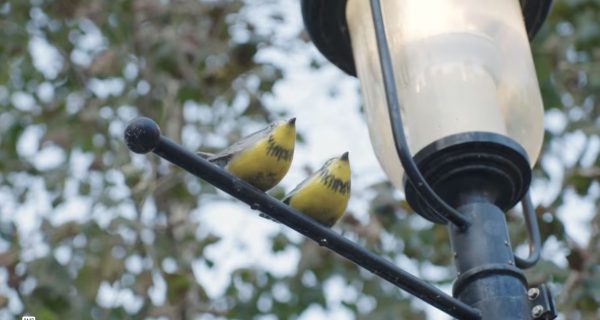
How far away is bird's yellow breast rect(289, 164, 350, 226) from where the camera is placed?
5.10 ft

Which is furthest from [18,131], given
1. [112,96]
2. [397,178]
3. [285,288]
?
[397,178]

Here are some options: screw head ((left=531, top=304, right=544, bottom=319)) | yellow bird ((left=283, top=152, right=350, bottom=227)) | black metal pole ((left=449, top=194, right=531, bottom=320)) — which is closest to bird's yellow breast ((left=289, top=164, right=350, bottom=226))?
yellow bird ((left=283, top=152, right=350, bottom=227))

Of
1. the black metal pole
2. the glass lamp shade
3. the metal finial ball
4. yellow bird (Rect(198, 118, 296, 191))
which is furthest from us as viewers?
the glass lamp shade

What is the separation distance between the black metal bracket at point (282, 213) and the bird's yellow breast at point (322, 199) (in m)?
0.02

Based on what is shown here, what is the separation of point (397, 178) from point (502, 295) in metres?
0.35

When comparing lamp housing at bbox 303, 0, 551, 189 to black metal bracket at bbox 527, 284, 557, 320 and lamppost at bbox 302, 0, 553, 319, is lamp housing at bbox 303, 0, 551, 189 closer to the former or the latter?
lamppost at bbox 302, 0, 553, 319

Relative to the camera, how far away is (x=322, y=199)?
5.10 ft

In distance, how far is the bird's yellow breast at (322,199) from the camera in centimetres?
155

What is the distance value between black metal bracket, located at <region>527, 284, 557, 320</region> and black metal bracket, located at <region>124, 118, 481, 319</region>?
0.41 ft

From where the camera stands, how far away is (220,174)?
4.83 ft

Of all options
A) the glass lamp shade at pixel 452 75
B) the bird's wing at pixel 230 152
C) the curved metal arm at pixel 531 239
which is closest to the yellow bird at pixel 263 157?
the bird's wing at pixel 230 152

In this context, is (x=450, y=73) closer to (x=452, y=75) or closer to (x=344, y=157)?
(x=452, y=75)

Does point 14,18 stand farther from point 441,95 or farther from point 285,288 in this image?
point 441,95

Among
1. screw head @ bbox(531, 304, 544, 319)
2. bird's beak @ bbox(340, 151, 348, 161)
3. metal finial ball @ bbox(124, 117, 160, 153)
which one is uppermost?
metal finial ball @ bbox(124, 117, 160, 153)
